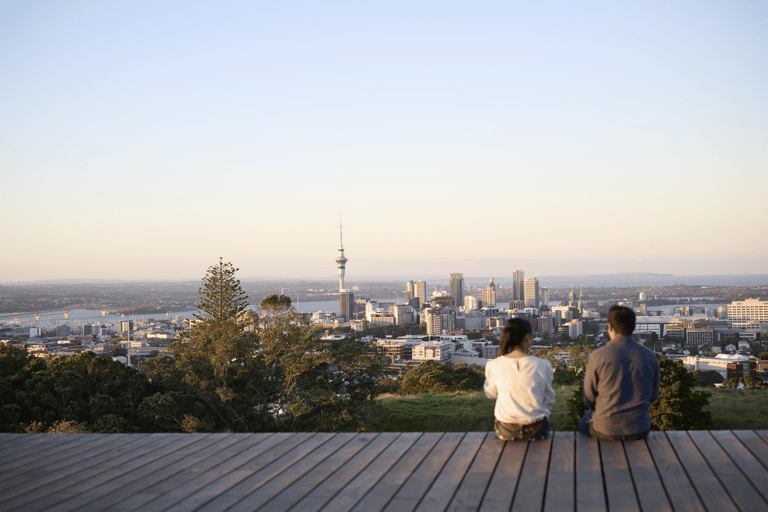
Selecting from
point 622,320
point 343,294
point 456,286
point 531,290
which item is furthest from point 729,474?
point 456,286

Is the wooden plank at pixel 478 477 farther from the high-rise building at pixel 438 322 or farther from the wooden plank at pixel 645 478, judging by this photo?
the high-rise building at pixel 438 322

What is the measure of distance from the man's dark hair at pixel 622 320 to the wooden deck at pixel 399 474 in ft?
2.00

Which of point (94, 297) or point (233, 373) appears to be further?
point (94, 297)

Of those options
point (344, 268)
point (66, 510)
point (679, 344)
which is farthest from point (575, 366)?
point (344, 268)

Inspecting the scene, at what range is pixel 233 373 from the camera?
10477mm

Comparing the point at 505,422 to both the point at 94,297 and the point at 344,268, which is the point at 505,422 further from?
the point at 344,268

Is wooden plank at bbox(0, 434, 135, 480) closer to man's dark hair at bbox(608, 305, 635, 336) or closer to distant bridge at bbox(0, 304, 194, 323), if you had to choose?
man's dark hair at bbox(608, 305, 635, 336)

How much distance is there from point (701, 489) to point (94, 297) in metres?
84.3

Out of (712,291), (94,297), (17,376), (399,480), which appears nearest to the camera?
(399,480)

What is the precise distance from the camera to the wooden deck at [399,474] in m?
2.53

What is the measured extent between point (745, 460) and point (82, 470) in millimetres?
3442

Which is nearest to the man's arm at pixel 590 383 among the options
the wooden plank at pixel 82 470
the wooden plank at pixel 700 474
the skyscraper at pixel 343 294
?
the wooden plank at pixel 700 474

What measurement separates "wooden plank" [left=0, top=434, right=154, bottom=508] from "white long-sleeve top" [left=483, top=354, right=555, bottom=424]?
226 centimetres

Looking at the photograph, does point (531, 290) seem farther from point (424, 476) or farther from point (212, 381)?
point (424, 476)
